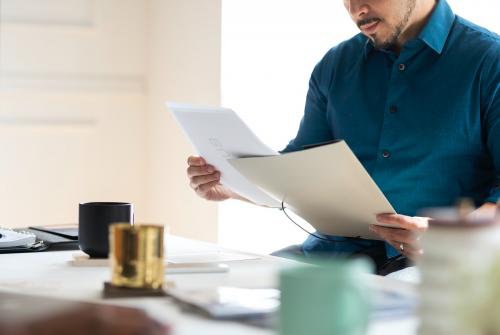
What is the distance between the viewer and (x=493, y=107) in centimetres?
157

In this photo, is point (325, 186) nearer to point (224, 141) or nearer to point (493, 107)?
point (224, 141)

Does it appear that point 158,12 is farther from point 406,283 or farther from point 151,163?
point 406,283

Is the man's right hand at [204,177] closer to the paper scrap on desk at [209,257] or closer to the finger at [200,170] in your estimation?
the finger at [200,170]

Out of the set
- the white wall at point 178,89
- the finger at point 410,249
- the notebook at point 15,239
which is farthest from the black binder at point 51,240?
the white wall at point 178,89

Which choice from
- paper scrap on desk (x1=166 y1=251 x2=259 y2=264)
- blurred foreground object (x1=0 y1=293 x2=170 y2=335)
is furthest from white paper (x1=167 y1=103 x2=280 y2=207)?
blurred foreground object (x1=0 y1=293 x2=170 y2=335)

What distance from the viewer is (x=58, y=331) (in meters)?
0.71

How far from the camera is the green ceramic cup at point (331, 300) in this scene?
1.99ft

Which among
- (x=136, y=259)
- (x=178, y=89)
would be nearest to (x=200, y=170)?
(x=136, y=259)

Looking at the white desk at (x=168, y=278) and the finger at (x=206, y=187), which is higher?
the finger at (x=206, y=187)

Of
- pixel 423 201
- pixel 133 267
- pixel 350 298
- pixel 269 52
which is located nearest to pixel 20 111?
pixel 269 52

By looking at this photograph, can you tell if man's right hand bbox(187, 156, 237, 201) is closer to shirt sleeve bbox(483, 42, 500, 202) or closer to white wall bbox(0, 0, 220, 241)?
shirt sleeve bbox(483, 42, 500, 202)

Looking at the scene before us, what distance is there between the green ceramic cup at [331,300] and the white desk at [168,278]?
0.12m

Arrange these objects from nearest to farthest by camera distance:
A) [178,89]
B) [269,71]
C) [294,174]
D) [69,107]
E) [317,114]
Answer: [294,174] < [317,114] < [269,71] < [178,89] < [69,107]

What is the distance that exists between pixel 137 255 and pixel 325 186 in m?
0.47
